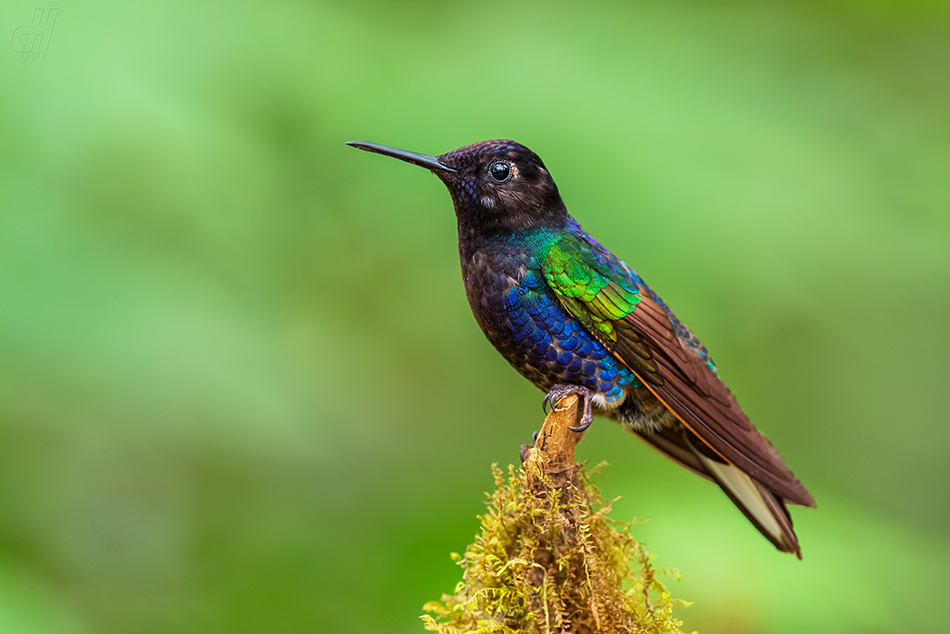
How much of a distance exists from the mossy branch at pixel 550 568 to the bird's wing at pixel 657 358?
0.52 meters

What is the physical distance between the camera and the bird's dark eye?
2865 millimetres

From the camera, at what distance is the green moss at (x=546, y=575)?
7.00 feet

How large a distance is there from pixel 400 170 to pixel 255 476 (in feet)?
5.60

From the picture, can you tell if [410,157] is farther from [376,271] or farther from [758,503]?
[758,503]

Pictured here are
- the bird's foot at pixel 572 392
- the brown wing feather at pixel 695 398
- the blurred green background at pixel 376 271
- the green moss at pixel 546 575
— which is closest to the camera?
the green moss at pixel 546 575

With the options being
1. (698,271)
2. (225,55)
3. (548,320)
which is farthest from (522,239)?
(225,55)

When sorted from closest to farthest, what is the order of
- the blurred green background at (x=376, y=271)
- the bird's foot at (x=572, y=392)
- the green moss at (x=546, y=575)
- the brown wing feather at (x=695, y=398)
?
the green moss at (x=546, y=575), the brown wing feather at (x=695, y=398), the bird's foot at (x=572, y=392), the blurred green background at (x=376, y=271)

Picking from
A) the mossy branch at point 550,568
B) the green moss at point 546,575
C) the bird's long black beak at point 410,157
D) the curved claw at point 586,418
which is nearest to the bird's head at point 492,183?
the bird's long black beak at point 410,157

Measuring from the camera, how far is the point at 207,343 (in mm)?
3607

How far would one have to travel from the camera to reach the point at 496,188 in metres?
2.85

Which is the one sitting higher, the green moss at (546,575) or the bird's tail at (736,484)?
the bird's tail at (736,484)

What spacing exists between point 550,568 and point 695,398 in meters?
0.88

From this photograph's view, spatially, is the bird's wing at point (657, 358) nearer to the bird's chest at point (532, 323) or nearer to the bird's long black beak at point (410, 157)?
the bird's chest at point (532, 323)

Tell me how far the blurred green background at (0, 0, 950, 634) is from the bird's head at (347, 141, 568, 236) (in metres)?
1.14
